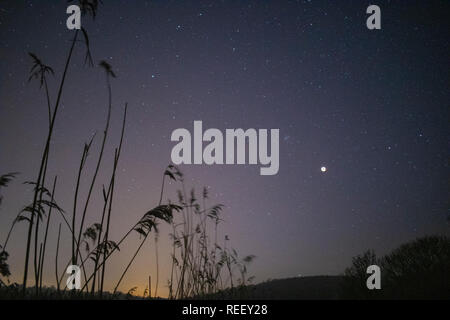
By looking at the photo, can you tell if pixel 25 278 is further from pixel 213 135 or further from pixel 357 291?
pixel 357 291

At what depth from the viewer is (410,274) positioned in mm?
5117

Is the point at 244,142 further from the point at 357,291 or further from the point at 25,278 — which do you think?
the point at 25,278

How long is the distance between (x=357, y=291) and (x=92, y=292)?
3.99 metres

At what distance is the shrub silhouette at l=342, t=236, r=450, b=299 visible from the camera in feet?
14.3

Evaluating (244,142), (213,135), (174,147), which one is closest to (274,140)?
(244,142)

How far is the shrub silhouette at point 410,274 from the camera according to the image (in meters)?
4.35

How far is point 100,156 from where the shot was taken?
3.60m
